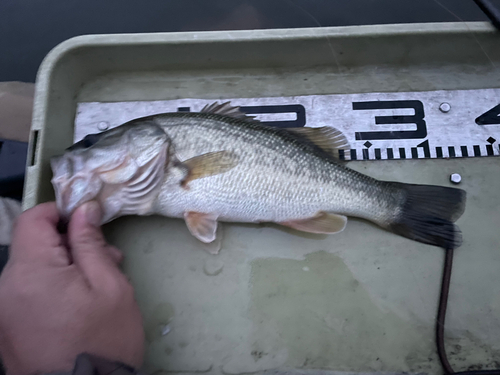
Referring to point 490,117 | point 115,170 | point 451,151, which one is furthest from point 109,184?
point 490,117

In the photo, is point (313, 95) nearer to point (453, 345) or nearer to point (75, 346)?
point (453, 345)

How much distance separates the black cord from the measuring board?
0.64 meters

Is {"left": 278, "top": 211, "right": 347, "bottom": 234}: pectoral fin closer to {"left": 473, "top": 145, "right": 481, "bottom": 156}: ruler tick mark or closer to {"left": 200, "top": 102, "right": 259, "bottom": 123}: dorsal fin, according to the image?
{"left": 200, "top": 102, "right": 259, "bottom": 123}: dorsal fin

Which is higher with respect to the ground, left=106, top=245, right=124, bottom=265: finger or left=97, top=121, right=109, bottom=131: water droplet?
left=97, top=121, right=109, bottom=131: water droplet

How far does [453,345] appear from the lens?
A: 5.62ft

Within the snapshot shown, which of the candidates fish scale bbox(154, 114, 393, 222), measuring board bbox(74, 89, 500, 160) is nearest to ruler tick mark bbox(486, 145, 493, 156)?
measuring board bbox(74, 89, 500, 160)

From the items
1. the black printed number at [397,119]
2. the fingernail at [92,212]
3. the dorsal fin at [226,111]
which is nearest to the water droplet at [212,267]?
the fingernail at [92,212]

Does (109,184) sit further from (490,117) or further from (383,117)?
(490,117)

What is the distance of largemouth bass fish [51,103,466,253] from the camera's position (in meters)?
1.66

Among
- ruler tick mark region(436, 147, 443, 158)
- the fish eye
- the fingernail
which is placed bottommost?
the fingernail

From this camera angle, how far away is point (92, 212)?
161cm

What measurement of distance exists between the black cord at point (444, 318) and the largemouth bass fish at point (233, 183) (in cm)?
12

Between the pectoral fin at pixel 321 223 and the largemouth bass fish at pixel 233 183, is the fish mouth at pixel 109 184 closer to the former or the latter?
the largemouth bass fish at pixel 233 183

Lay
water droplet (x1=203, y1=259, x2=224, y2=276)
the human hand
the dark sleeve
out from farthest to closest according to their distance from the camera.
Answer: water droplet (x1=203, y1=259, x2=224, y2=276), the human hand, the dark sleeve
